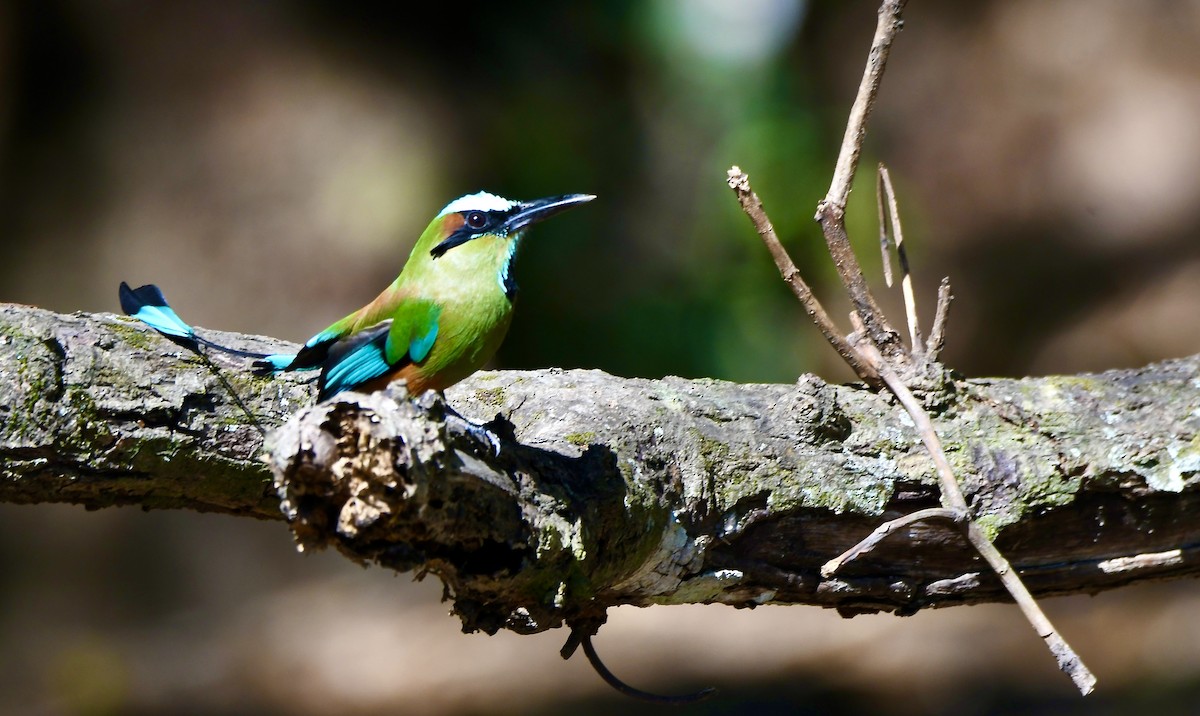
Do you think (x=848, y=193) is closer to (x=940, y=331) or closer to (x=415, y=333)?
(x=940, y=331)

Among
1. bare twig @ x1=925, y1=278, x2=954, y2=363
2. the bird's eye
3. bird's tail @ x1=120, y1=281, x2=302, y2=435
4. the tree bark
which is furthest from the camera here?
the bird's eye

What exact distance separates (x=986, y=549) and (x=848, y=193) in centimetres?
87

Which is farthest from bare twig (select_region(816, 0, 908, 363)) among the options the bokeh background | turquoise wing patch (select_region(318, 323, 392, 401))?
the bokeh background

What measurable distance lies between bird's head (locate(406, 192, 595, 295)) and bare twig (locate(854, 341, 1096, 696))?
1.02 meters

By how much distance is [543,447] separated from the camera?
2.08 meters

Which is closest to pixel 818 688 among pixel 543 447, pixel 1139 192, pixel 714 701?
pixel 714 701

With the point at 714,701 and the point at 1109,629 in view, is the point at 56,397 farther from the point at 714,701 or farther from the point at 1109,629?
the point at 1109,629

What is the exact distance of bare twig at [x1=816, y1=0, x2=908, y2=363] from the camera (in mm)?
2529

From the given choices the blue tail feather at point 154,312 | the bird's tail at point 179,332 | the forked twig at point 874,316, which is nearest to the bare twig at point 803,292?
the forked twig at point 874,316

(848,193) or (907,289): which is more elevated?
(848,193)

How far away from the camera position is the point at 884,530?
2.19 meters

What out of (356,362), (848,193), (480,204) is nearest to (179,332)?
(356,362)

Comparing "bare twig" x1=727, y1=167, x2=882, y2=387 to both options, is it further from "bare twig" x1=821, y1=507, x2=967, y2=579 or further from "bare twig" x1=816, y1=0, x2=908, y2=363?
"bare twig" x1=821, y1=507, x2=967, y2=579

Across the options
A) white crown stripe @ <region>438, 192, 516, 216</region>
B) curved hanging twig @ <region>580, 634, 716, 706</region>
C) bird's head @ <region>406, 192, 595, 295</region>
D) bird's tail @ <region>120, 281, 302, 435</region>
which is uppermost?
white crown stripe @ <region>438, 192, 516, 216</region>
